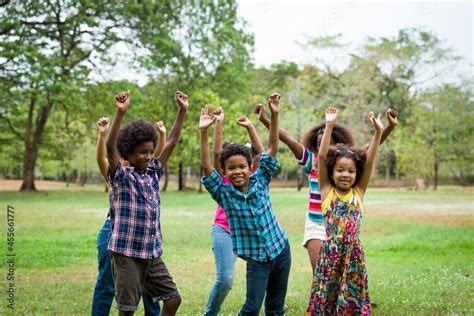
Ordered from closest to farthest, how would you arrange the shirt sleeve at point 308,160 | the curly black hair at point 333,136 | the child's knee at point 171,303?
the child's knee at point 171,303
the shirt sleeve at point 308,160
the curly black hair at point 333,136

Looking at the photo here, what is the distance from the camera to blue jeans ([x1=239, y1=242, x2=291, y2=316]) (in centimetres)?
412

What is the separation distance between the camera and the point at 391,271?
8.70 meters

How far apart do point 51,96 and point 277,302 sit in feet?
70.5

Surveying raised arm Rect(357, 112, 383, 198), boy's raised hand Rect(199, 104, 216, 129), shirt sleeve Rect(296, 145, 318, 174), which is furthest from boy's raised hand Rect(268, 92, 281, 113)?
raised arm Rect(357, 112, 383, 198)

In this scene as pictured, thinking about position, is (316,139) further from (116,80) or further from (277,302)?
(116,80)

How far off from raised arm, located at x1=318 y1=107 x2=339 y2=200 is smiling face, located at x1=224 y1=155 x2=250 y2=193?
0.58 meters

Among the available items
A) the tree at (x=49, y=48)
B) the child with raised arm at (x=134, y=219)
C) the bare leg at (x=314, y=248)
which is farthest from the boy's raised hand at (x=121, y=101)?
the tree at (x=49, y=48)

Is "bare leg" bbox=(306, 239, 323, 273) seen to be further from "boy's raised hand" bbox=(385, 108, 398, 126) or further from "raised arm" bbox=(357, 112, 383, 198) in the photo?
"boy's raised hand" bbox=(385, 108, 398, 126)

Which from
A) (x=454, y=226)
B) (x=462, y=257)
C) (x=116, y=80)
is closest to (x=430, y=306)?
(x=462, y=257)

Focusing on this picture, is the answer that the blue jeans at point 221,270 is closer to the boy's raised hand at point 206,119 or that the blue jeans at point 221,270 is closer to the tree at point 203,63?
the boy's raised hand at point 206,119

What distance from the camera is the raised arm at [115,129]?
397 centimetres

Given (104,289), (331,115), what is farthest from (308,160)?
(104,289)

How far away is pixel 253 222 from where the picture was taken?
4.27m

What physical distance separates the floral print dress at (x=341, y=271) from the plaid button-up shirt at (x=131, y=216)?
4.18 ft
